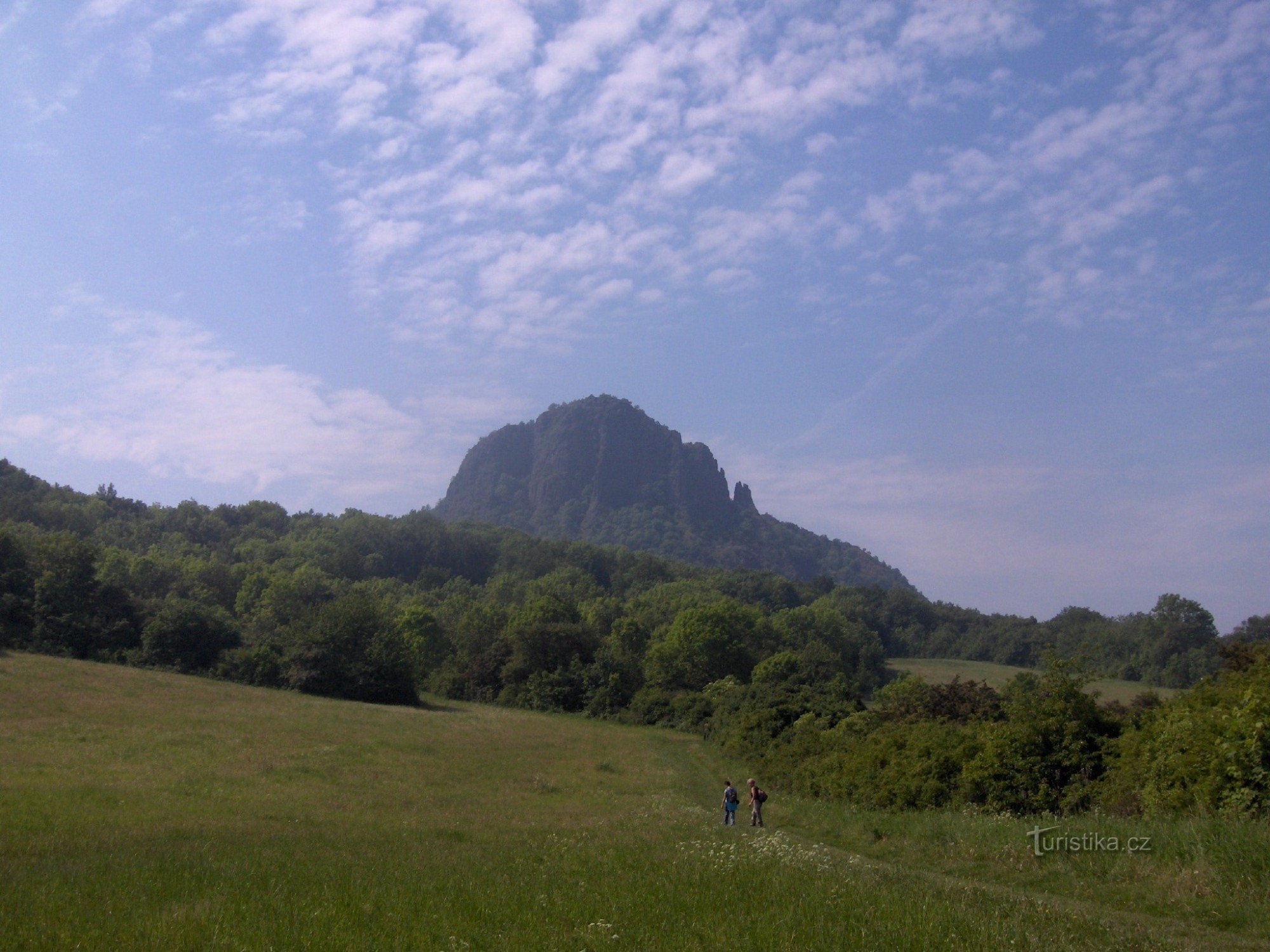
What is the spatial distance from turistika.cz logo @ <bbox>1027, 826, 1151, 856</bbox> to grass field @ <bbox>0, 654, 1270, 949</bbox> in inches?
9.1

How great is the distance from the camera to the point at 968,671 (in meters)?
117

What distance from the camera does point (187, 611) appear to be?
6378 cm

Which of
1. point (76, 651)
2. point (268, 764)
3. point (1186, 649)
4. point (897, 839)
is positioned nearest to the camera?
point (897, 839)

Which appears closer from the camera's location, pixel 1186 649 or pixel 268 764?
pixel 268 764

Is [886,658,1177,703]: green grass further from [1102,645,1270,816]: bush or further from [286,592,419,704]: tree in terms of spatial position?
[1102,645,1270,816]: bush

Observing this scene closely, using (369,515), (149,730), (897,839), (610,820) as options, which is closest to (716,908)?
(897,839)

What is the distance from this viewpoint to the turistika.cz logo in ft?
44.0

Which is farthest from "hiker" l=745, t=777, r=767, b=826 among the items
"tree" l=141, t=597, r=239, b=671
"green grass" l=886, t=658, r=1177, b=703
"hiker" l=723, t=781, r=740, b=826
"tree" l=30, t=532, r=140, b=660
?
"green grass" l=886, t=658, r=1177, b=703

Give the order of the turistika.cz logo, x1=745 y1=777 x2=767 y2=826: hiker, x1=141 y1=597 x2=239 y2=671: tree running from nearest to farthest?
the turistika.cz logo → x1=745 y1=777 x2=767 y2=826: hiker → x1=141 y1=597 x2=239 y2=671: tree

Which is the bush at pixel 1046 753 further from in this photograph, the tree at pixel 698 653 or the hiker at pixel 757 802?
the tree at pixel 698 653

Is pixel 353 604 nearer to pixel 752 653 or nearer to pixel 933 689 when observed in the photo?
pixel 752 653

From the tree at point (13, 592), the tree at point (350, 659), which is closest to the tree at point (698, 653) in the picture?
the tree at point (350, 659)

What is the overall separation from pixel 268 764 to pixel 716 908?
25.6 m

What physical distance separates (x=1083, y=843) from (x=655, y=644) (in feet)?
227
